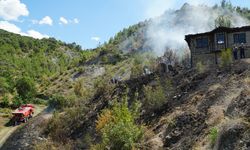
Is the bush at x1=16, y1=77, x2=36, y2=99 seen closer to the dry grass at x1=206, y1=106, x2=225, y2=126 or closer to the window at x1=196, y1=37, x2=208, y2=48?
the window at x1=196, y1=37, x2=208, y2=48

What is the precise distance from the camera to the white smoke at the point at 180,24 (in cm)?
8133

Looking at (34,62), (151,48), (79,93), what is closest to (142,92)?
(79,93)

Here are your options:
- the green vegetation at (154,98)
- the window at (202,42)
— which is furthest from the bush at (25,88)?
the green vegetation at (154,98)

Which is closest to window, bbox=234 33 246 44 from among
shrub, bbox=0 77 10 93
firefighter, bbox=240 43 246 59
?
firefighter, bbox=240 43 246 59

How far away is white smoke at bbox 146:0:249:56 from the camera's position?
A: 81.3 metres

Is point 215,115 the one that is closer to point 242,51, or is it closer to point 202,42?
point 242,51

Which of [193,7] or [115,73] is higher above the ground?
[193,7]

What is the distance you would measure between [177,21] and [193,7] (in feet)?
31.8

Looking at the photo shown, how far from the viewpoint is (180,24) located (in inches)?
3851

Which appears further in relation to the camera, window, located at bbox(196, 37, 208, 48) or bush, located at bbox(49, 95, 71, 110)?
window, located at bbox(196, 37, 208, 48)

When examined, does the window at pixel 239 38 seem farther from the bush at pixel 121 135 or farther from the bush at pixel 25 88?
the bush at pixel 25 88

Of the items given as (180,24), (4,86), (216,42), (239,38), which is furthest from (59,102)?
(180,24)

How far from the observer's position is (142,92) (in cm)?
3322

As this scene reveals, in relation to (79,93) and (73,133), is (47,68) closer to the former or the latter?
(79,93)
